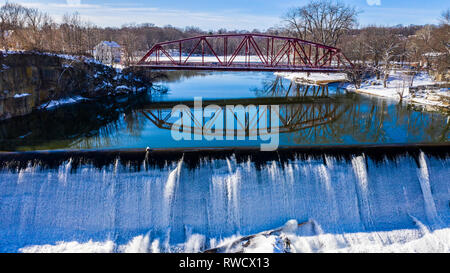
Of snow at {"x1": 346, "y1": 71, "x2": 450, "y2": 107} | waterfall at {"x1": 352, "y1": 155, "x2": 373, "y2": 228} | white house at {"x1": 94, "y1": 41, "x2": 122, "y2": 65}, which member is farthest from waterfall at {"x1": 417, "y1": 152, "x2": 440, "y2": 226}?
white house at {"x1": 94, "y1": 41, "x2": 122, "y2": 65}

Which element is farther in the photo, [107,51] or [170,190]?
[107,51]

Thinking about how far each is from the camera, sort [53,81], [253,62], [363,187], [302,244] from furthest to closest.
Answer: [253,62] < [53,81] < [363,187] < [302,244]

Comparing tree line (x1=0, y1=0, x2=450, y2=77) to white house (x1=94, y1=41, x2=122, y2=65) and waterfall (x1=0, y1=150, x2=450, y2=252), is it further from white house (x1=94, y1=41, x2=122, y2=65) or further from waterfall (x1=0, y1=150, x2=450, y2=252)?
waterfall (x1=0, y1=150, x2=450, y2=252)

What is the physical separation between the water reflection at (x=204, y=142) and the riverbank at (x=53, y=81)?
1.36 metres

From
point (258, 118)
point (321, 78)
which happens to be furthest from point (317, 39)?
point (258, 118)

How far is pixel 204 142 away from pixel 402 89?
2061 cm

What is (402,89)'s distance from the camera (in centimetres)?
2683

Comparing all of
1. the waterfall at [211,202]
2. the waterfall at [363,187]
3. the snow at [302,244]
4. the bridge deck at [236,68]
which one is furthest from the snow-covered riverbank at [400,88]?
the snow at [302,244]

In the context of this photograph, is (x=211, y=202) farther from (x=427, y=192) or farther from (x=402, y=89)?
(x=402, y=89)

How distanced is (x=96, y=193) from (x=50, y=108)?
661 inches

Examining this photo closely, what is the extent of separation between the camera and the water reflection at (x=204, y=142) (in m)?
15.2

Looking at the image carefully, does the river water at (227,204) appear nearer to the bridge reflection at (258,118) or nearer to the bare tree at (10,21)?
the bridge reflection at (258,118)

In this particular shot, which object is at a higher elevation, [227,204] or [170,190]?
[170,190]
